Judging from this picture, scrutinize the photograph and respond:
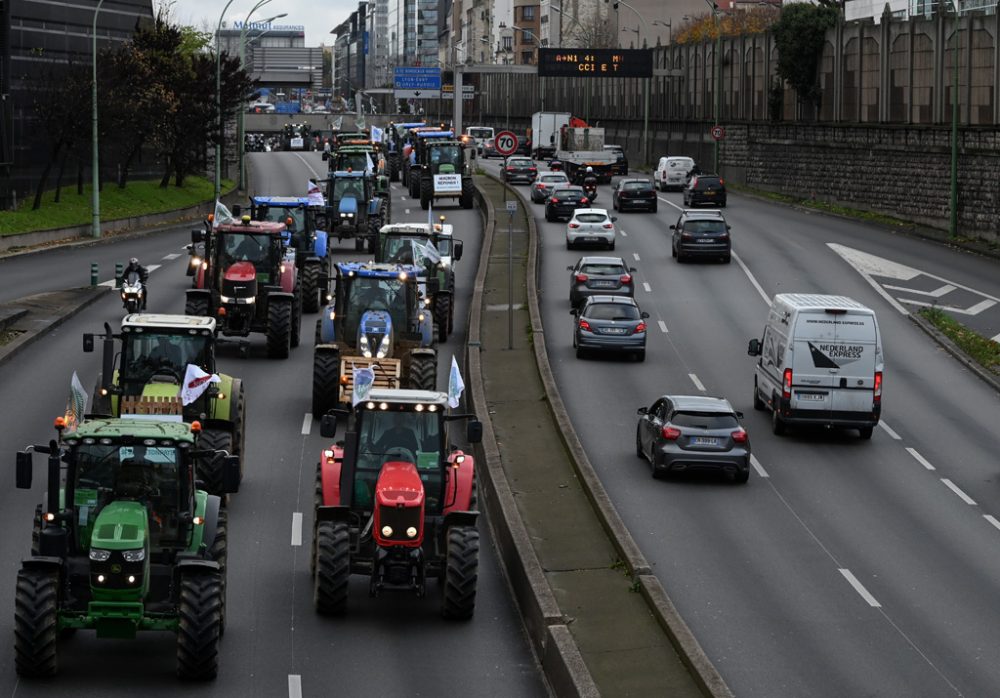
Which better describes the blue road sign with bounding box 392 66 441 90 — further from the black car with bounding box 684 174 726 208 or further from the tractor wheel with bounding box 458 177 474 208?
the tractor wheel with bounding box 458 177 474 208

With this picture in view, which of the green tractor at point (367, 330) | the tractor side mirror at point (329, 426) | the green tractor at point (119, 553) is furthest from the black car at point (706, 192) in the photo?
the green tractor at point (119, 553)

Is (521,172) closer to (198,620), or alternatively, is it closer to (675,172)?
(675,172)

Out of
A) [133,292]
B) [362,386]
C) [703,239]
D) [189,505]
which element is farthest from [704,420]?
[703,239]

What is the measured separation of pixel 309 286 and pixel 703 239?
17.0 m

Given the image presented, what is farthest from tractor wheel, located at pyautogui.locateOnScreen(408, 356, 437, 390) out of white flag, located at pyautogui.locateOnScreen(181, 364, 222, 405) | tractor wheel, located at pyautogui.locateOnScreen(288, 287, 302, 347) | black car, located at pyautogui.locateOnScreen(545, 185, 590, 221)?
black car, located at pyautogui.locateOnScreen(545, 185, 590, 221)

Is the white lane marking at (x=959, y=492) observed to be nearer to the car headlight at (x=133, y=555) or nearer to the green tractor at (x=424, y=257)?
the green tractor at (x=424, y=257)

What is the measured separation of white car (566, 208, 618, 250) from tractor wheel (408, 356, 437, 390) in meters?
29.0

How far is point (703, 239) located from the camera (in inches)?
2185

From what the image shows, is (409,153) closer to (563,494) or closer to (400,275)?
(400,275)

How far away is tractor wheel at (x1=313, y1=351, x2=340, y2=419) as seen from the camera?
31141 millimetres

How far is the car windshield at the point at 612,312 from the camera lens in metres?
39.8

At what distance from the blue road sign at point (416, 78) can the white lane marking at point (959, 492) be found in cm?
11292

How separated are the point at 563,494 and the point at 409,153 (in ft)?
206

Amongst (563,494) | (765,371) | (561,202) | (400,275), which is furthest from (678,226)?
(563,494)
